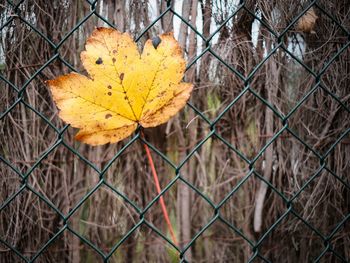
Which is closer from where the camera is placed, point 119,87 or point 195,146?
point 119,87

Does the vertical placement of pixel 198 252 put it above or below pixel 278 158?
below

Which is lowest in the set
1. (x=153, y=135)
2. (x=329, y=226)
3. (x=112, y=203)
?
(x=329, y=226)

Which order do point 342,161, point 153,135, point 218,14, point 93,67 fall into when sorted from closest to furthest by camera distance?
point 93,67, point 218,14, point 342,161, point 153,135

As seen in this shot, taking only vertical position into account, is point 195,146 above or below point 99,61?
below

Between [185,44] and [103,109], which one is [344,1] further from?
[103,109]

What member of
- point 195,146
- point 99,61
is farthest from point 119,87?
point 195,146

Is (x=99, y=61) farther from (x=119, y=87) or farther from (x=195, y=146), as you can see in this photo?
(x=195, y=146)

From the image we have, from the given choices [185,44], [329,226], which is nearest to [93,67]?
[185,44]
